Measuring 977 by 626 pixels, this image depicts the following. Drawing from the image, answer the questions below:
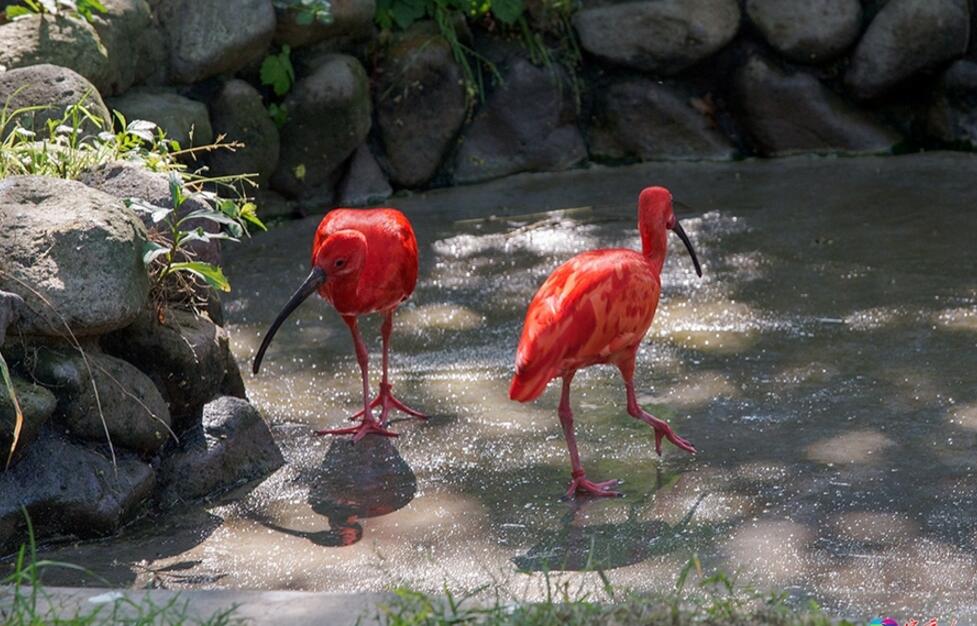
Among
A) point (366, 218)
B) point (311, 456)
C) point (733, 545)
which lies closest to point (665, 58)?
point (366, 218)

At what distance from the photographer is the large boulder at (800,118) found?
8.45 m

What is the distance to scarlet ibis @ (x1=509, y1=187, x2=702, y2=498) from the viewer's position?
4.20 m

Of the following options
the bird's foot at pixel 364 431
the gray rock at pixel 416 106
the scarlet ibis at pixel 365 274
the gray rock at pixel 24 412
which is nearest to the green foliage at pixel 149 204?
the scarlet ibis at pixel 365 274

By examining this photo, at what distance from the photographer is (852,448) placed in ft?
14.8

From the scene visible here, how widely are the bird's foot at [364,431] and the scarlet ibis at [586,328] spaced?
750 mm

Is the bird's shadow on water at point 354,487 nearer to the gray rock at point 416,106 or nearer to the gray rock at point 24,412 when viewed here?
the gray rock at point 24,412

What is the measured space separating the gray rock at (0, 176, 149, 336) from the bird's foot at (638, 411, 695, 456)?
1.60 m

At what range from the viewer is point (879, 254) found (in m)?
6.45

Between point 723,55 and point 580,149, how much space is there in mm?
1059

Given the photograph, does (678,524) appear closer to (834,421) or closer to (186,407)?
(834,421)

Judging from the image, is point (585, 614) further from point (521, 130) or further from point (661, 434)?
point (521, 130)

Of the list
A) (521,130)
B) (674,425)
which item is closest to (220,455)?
(674,425)

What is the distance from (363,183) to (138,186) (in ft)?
11.1

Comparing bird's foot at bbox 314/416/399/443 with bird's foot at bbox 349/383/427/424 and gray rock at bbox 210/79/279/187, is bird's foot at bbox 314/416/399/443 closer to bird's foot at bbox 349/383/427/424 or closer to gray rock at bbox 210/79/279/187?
bird's foot at bbox 349/383/427/424
